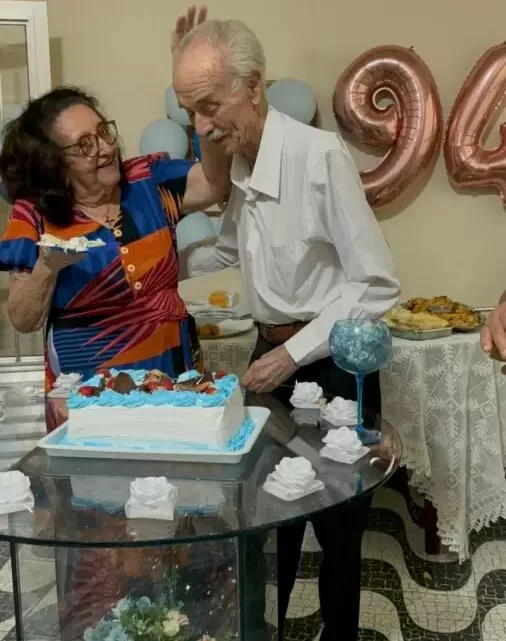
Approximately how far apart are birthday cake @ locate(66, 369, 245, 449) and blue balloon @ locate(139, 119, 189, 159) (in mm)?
1682

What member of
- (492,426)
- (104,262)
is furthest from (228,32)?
(492,426)

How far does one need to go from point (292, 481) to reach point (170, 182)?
3.00 ft

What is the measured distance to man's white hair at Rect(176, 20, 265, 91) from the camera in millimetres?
1411

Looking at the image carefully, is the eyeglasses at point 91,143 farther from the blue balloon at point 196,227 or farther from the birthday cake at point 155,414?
the blue balloon at point 196,227

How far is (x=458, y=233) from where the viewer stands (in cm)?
303

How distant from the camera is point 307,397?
143cm

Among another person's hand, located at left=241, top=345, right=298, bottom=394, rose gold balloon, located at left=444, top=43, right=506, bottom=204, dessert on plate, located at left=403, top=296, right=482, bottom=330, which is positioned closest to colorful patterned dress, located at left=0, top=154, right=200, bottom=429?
another person's hand, located at left=241, top=345, right=298, bottom=394

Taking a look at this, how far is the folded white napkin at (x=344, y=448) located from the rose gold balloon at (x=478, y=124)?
1.93 metres

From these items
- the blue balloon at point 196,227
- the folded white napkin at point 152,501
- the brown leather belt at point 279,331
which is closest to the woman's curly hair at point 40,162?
the brown leather belt at point 279,331

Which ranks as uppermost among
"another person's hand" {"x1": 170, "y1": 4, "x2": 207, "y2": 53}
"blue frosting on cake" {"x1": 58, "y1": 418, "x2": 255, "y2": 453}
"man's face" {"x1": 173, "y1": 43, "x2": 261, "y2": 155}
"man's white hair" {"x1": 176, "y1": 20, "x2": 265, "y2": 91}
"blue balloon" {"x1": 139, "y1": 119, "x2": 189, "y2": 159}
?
"another person's hand" {"x1": 170, "y1": 4, "x2": 207, "y2": 53}

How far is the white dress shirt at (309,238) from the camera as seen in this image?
1.45 metres

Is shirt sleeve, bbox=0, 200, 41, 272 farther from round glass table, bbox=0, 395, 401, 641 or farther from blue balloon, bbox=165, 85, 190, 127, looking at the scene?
blue balloon, bbox=165, 85, 190, 127

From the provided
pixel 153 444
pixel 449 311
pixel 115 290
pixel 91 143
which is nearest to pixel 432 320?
pixel 449 311

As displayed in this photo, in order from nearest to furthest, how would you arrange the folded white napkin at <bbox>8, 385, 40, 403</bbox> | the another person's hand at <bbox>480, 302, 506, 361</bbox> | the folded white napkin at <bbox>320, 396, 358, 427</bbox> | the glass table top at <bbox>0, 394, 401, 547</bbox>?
the glass table top at <bbox>0, 394, 401, 547</bbox> < the another person's hand at <bbox>480, 302, 506, 361</bbox> < the folded white napkin at <bbox>320, 396, 358, 427</bbox> < the folded white napkin at <bbox>8, 385, 40, 403</bbox>
